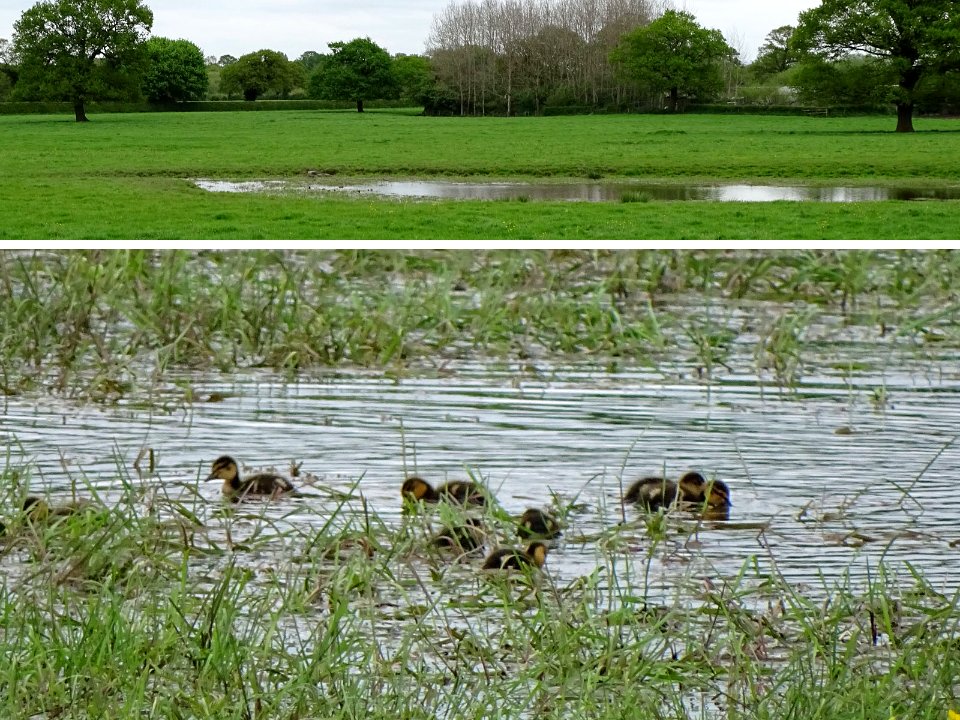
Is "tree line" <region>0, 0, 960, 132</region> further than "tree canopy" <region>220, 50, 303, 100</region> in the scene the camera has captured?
Yes

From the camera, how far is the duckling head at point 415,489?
2.65 m

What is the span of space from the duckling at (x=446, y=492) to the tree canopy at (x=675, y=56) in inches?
1273

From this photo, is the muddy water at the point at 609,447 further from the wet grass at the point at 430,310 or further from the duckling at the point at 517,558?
the wet grass at the point at 430,310

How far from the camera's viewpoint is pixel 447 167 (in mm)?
27859

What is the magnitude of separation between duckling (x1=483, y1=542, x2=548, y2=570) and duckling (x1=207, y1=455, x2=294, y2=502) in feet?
1.57

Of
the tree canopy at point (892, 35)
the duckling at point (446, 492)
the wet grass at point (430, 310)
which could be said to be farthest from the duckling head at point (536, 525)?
the tree canopy at point (892, 35)

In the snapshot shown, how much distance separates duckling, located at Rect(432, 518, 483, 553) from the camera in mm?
2611

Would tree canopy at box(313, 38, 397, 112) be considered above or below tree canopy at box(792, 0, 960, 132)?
below

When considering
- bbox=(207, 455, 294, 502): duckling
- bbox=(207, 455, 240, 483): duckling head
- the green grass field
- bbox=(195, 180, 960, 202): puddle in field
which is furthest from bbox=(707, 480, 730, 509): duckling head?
bbox=(195, 180, 960, 202): puddle in field

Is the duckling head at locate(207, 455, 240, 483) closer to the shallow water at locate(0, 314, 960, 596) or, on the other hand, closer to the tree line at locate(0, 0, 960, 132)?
the shallow water at locate(0, 314, 960, 596)

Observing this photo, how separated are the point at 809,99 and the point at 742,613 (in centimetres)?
4357

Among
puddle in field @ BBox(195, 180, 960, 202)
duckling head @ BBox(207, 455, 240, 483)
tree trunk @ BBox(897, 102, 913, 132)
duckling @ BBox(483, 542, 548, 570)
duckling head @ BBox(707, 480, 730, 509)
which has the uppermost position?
tree trunk @ BBox(897, 102, 913, 132)

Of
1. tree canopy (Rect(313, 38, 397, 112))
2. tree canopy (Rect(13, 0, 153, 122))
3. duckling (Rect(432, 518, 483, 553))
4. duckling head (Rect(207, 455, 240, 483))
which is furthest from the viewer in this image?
tree canopy (Rect(13, 0, 153, 122))

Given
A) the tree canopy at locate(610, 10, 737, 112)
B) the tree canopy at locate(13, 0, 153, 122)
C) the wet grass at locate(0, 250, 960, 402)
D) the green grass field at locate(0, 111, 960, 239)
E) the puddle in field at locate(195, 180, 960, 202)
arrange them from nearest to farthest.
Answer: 1. the wet grass at locate(0, 250, 960, 402)
2. the green grass field at locate(0, 111, 960, 239)
3. the puddle in field at locate(195, 180, 960, 202)
4. the tree canopy at locate(610, 10, 737, 112)
5. the tree canopy at locate(13, 0, 153, 122)
